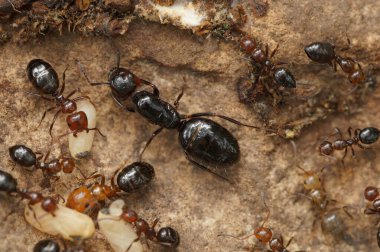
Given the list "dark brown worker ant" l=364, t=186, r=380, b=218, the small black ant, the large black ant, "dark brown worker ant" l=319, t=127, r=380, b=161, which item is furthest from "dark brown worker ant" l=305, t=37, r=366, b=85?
the small black ant

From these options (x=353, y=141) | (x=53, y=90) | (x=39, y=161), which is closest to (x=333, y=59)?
(x=353, y=141)

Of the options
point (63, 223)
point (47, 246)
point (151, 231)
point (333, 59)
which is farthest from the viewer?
point (333, 59)

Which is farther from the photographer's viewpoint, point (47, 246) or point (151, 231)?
point (151, 231)

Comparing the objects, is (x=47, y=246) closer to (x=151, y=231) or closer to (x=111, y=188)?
(x=111, y=188)

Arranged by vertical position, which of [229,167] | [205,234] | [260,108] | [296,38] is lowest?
[205,234]

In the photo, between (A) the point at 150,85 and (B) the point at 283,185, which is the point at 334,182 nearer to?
(B) the point at 283,185

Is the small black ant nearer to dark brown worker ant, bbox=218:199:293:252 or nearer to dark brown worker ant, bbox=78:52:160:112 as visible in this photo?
dark brown worker ant, bbox=78:52:160:112

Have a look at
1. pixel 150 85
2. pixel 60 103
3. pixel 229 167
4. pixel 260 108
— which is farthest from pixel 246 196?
pixel 60 103
